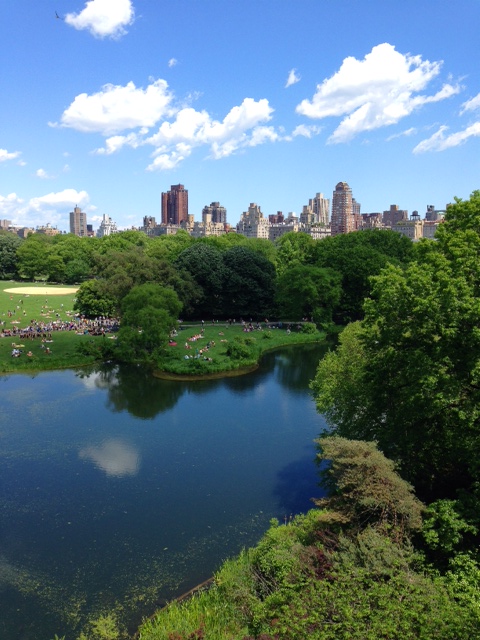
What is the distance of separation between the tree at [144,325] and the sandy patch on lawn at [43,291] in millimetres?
39368

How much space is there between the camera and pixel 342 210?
178625 millimetres

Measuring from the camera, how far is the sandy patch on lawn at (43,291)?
243 ft

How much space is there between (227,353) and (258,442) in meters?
15.8

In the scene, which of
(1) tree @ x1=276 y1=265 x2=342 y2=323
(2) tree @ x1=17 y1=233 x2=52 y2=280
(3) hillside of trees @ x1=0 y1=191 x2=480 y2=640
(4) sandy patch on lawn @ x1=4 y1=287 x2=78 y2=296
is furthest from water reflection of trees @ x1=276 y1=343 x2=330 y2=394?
(2) tree @ x1=17 y1=233 x2=52 y2=280

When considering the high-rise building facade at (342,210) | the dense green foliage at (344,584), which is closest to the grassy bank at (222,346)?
the dense green foliage at (344,584)

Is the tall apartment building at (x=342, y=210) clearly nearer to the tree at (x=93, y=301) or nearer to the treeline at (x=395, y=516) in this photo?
the tree at (x=93, y=301)

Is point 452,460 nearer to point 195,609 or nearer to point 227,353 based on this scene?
point 195,609

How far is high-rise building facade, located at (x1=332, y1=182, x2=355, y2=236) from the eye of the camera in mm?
175375

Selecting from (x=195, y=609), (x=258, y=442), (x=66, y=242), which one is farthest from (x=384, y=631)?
(x=66, y=242)

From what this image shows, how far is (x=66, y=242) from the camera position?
325ft

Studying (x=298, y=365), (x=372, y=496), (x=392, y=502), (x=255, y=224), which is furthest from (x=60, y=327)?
(x=255, y=224)

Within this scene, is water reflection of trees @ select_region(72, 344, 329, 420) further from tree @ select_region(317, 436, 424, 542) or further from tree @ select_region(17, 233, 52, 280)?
tree @ select_region(17, 233, 52, 280)

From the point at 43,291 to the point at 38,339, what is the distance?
35.4 metres

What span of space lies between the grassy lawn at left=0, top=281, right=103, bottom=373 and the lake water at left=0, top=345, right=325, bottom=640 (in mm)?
3637
